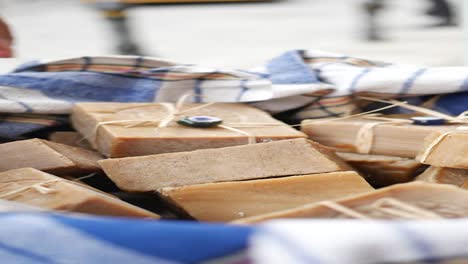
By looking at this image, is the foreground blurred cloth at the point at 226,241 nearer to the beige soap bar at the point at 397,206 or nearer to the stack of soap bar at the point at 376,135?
the beige soap bar at the point at 397,206

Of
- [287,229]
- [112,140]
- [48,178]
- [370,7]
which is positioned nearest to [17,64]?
[112,140]

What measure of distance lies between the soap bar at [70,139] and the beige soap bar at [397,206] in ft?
2.13

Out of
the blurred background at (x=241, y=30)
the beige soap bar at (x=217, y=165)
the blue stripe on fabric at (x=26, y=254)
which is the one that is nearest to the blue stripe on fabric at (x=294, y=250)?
the blue stripe on fabric at (x=26, y=254)

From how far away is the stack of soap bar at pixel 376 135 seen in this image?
137cm

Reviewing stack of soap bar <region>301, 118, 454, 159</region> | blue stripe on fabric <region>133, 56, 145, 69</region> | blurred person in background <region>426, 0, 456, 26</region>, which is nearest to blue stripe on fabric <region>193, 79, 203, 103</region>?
blue stripe on fabric <region>133, 56, 145, 69</region>

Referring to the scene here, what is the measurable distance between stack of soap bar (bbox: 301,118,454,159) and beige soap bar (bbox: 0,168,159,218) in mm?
457

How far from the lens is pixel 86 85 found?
1650 mm

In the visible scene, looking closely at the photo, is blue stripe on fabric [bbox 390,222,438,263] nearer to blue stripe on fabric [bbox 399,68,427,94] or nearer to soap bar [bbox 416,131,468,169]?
soap bar [bbox 416,131,468,169]

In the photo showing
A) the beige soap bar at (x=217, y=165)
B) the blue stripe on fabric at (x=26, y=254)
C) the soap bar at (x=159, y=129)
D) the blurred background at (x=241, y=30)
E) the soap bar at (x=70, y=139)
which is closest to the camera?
the blue stripe on fabric at (x=26, y=254)

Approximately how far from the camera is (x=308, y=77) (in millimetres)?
1706

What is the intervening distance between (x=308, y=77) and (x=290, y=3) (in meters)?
6.38

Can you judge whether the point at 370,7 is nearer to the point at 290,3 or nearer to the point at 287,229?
the point at 290,3

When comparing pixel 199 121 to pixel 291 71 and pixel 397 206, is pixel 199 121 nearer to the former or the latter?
pixel 291 71

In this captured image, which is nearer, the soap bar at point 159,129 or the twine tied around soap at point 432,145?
the twine tied around soap at point 432,145
